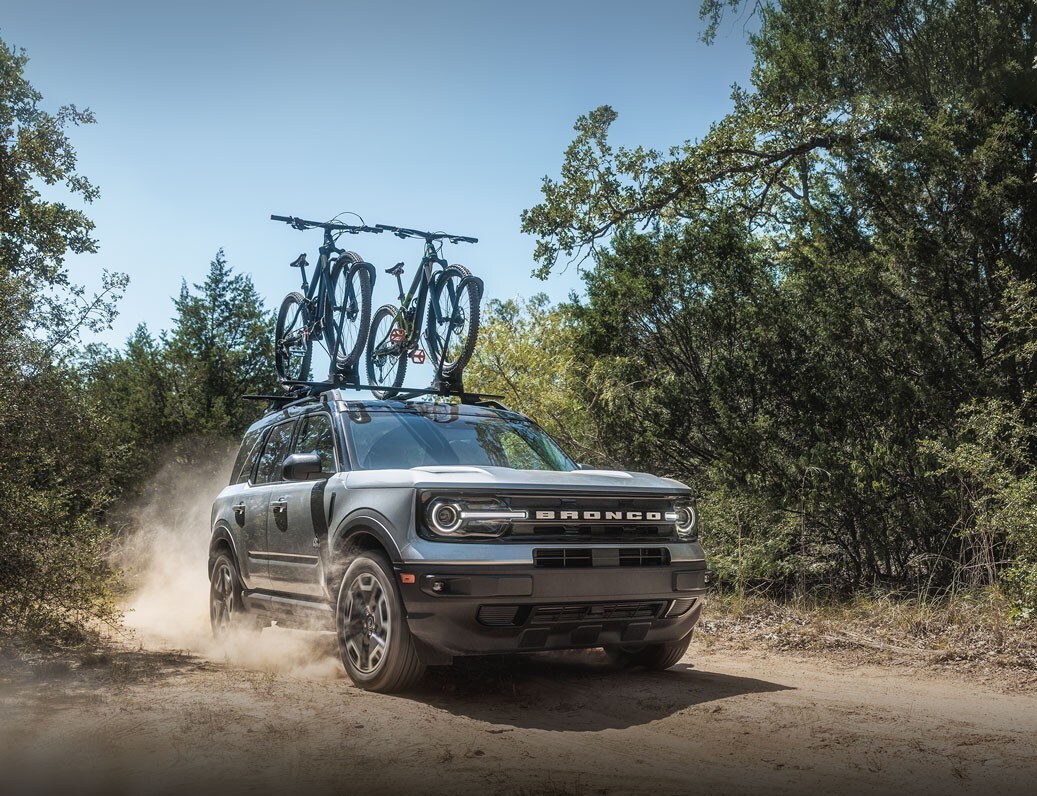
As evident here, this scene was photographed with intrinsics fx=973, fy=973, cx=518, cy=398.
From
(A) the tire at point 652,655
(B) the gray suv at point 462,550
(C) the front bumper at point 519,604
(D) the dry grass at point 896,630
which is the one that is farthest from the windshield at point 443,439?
(D) the dry grass at point 896,630

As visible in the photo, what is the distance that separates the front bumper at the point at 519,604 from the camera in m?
5.74

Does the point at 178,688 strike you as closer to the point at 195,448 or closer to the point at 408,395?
the point at 408,395

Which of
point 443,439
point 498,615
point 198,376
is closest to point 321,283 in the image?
point 443,439

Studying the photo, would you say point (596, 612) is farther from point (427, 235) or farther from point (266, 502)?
point (427, 235)

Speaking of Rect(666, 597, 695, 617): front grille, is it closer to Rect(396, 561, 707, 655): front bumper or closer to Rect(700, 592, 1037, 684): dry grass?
Rect(396, 561, 707, 655): front bumper

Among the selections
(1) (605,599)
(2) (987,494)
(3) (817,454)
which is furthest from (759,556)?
(1) (605,599)

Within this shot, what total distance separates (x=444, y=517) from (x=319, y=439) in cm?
208

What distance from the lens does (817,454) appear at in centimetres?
1138

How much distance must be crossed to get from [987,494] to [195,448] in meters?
36.5

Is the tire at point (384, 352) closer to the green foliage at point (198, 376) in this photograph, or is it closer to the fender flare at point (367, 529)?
the fender flare at point (367, 529)

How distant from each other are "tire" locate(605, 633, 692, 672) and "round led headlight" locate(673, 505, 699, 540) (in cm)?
75

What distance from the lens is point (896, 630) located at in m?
8.85

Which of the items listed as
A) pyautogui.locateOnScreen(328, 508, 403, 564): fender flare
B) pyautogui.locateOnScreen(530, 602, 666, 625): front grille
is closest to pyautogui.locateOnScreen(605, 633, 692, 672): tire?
pyautogui.locateOnScreen(530, 602, 666, 625): front grille

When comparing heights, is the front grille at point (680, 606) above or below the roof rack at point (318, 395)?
below
